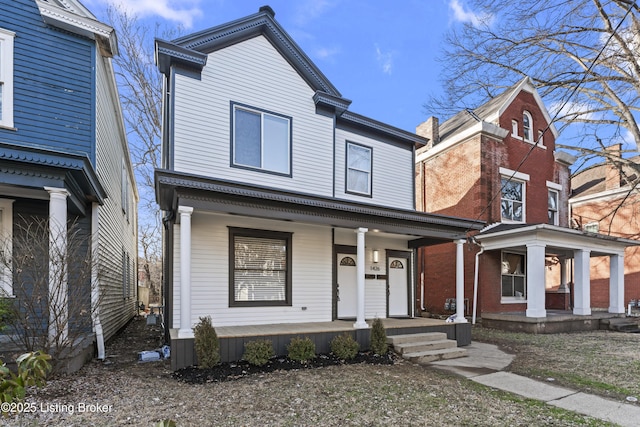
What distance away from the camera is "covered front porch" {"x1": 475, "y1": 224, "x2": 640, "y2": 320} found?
1153 centimetres

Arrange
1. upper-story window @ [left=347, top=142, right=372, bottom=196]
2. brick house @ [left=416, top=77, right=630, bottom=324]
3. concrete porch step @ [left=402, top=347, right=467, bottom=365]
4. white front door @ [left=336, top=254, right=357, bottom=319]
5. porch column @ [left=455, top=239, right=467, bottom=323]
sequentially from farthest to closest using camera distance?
brick house @ [left=416, top=77, right=630, bottom=324] → upper-story window @ [left=347, top=142, right=372, bottom=196] → white front door @ [left=336, top=254, right=357, bottom=319] → porch column @ [left=455, top=239, right=467, bottom=323] → concrete porch step @ [left=402, top=347, right=467, bottom=365]

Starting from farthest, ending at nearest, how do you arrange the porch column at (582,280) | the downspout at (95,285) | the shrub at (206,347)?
the porch column at (582,280) → the downspout at (95,285) → the shrub at (206,347)

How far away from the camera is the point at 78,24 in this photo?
23.2 ft

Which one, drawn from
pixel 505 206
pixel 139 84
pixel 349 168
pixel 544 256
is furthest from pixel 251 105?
pixel 139 84

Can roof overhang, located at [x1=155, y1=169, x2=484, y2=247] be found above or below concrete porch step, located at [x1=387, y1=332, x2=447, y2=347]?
above

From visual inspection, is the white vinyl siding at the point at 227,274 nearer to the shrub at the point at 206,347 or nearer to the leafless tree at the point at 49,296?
the shrub at the point at 206,347

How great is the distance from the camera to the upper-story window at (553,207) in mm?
15875

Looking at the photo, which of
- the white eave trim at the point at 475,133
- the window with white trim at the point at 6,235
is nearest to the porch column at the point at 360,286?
the window with white trim at the point at 6,235

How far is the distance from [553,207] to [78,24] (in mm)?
17354

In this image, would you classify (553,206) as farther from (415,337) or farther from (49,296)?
(49,296)

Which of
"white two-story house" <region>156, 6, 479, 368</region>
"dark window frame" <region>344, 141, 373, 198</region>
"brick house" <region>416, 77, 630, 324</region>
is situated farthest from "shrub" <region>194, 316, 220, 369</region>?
"brick house" <region>416, 77, 630, 324</region>

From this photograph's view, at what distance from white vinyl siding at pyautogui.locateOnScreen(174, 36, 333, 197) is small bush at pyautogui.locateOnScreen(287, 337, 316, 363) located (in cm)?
359

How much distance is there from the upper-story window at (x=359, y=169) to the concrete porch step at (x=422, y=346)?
4.17 m

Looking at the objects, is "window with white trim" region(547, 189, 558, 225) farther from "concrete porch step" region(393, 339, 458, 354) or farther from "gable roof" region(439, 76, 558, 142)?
"concrete porch step" region(393, 339, 458, 354)
